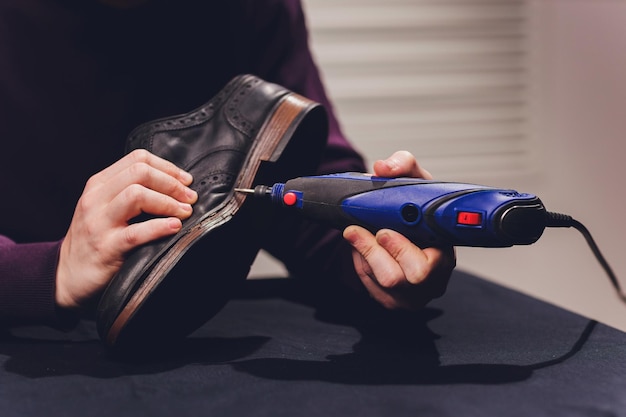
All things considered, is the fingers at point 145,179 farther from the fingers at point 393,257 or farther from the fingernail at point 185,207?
the fingers at point 393,257

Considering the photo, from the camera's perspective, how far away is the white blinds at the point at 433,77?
A: 1.52 metres

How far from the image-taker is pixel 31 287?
67cm

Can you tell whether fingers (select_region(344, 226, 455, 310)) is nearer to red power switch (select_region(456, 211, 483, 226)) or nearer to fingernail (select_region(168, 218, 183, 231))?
red power switch (select_region(456, 211, 483, 226))

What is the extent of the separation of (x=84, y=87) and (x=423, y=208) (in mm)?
517

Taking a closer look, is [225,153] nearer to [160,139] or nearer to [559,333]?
[160,139]

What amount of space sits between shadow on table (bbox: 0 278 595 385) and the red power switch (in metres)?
0.13

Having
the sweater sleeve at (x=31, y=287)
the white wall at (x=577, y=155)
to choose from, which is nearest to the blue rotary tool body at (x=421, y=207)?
the sweater sleeve at (x=31, y=287)

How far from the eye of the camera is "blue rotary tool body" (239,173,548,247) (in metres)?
0.54

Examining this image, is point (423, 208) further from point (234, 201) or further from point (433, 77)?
point (433, 77)

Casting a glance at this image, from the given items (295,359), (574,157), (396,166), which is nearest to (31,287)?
(295,359)

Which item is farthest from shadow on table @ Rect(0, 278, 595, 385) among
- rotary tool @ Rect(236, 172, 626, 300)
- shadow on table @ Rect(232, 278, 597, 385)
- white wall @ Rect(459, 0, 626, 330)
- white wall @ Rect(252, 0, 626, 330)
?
white wall @ Rect(459, 0, 626, 330)

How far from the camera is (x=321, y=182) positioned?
64 centimetres

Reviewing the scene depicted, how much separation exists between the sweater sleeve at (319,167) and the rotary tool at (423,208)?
0.25m

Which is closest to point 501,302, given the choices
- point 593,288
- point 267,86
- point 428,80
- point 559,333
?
point 559,333
